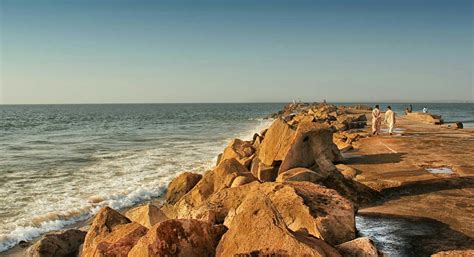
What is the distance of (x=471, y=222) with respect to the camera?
702cm

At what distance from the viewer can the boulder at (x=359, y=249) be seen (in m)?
4.77

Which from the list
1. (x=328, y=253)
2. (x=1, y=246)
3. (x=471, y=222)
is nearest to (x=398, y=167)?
(x=471, y=222)

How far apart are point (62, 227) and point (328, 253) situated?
7.95 m

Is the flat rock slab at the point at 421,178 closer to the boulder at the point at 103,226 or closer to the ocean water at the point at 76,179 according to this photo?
the boulder at the point at 103,226

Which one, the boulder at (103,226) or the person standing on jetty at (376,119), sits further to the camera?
the person standing on jetty at (376,119)

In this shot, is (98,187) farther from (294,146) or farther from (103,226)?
(103,226)

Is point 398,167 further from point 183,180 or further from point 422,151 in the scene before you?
point 183,180

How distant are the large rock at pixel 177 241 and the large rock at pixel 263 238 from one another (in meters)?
0.25

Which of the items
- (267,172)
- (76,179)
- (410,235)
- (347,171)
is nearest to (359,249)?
(410,235)

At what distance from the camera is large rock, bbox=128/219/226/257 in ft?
15.5

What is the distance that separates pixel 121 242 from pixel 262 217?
1877 millimetres

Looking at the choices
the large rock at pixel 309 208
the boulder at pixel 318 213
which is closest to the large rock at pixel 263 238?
the large rock at pixel 309 208

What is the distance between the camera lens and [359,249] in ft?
16.0

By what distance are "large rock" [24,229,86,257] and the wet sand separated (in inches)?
200
